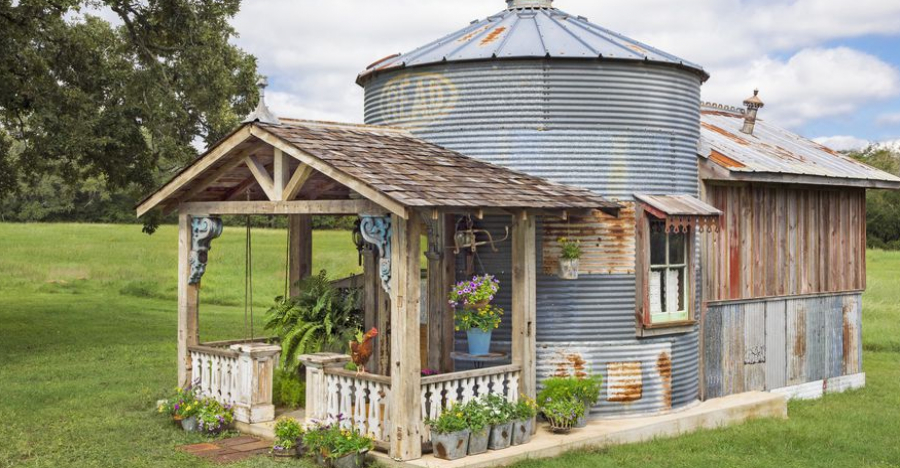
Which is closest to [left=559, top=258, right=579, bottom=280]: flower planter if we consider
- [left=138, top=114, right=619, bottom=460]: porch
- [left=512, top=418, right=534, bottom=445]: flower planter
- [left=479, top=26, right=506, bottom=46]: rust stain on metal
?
[left=138, top=114, right=619, bottom=460]: porch

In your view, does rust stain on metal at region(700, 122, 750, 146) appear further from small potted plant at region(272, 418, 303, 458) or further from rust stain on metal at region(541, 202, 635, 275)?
small potted plant at region(272, 418, 303, 458)

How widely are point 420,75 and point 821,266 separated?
774 cm

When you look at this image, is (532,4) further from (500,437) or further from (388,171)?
(500,437)

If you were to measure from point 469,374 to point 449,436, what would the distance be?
848mm

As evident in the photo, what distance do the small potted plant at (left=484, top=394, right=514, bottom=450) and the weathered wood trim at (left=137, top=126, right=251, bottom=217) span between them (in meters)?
3.99

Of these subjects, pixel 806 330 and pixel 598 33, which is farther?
pixel 806 330

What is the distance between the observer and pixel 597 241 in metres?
12.8

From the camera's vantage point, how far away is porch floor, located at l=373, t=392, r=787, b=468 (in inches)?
415

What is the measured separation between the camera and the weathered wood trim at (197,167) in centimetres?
1168

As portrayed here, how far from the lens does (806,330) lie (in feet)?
54.3

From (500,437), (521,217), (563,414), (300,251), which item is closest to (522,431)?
(500,437)

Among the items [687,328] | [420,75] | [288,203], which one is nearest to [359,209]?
[288,203]

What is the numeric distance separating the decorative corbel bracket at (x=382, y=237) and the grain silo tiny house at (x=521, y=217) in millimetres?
17

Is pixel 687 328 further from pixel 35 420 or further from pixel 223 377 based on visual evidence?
pixel 35 420
